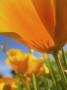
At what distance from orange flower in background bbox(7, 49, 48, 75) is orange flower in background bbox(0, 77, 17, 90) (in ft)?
0.10

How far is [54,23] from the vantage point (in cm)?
28

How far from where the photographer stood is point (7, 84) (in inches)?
21.7

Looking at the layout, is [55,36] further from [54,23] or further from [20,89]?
[20,89]

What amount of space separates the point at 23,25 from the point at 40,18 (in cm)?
2

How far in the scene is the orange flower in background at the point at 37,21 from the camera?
0.27 m

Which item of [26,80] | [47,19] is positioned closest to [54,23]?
[47,19]

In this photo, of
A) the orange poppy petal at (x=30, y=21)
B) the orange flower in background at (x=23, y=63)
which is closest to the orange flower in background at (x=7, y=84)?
the orange flower in background at (x=23, y=63)

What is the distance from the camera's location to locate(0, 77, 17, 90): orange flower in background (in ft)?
1.77

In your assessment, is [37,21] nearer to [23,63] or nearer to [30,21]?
[30,21]

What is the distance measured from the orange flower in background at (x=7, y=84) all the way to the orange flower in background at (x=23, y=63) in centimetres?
3

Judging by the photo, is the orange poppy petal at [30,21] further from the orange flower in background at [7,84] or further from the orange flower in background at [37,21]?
the orange flower in background at [7,84]

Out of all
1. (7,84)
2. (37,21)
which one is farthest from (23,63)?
(37,21)

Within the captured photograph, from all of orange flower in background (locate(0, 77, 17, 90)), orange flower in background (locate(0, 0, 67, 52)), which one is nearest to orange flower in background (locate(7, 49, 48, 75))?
orange flower in background (locate(0, 77, 17, 90))

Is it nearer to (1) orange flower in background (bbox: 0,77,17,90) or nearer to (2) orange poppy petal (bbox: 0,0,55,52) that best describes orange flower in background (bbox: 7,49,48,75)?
(1) orange flower in background (bbox: 0,77,17,90)
